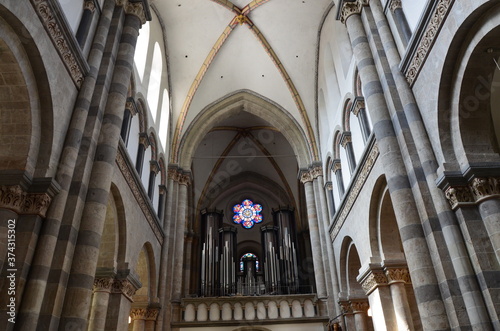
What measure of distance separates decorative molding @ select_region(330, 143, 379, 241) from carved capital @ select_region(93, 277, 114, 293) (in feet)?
23.7

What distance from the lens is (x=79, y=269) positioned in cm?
723

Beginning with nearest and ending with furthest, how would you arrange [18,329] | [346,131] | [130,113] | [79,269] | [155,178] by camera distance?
[18,329]
[79,269]
[130,113]
[346,131]
[155,178]

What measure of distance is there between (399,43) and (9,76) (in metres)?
7.69

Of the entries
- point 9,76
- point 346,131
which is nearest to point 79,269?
point 9,76

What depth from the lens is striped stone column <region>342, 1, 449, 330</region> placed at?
6.84 m

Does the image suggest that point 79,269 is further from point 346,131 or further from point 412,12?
point 346,131

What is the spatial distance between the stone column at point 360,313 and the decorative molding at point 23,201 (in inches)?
→ 409

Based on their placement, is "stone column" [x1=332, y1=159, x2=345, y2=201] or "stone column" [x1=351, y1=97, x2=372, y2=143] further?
"stone column" [x1=332, y1=159, x2=345, y2=201]

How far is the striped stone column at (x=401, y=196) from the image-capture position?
269 inches

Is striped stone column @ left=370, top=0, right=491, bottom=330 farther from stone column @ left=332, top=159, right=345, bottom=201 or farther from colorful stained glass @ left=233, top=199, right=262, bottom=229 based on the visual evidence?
colorful stained glass @ left=233, top=199, right=262, bottom=229

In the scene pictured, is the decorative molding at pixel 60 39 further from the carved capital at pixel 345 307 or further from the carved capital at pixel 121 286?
the carved capital at pixel 345 307

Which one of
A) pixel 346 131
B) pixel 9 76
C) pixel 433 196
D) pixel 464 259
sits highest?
pixel 346 131

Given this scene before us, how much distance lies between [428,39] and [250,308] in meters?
12.3

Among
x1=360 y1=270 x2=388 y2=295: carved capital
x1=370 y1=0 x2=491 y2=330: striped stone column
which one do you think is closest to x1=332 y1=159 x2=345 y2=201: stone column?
x1=360 y1=270 x2=388 y2=295: carved capital
